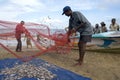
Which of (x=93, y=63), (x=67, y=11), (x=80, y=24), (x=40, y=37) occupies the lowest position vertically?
(x=93, y=63)

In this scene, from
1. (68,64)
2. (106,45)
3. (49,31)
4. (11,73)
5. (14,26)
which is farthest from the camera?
(106,45)

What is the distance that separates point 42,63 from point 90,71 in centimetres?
126

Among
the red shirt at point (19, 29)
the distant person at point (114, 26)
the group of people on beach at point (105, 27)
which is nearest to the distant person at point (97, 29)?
the group of people on beach at point (105, 27)

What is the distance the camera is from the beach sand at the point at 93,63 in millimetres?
8328

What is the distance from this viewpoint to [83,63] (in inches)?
366

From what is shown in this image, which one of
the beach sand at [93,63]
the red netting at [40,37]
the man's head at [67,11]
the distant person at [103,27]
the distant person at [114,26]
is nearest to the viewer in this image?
the beach sand at [93,63]

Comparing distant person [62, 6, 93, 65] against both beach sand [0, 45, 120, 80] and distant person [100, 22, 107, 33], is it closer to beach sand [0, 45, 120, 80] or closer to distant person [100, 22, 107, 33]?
beach sand [0, 45, 120, 80]

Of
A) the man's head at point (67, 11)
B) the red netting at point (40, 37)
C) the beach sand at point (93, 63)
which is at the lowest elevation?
the beach sand at point (93, 63)

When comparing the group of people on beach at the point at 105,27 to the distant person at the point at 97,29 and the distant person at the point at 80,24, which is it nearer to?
the distant person at the point at 97,29

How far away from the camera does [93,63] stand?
9.72m

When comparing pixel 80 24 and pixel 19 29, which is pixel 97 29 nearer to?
pixel 19 29

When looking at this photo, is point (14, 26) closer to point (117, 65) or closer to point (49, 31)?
point (49, 31)

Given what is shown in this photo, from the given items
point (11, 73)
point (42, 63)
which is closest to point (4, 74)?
point (11, 73)

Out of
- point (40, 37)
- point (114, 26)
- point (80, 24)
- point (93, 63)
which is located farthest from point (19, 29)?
point (114, 26)
